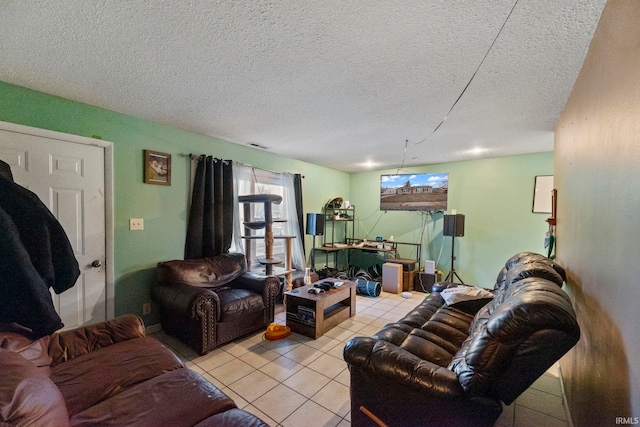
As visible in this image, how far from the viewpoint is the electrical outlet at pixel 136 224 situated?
2771mm

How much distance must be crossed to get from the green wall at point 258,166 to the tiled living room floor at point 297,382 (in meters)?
1.00

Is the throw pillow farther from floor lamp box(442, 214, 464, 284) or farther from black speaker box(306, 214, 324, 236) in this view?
black speaker box(306, 214, 324, 236)

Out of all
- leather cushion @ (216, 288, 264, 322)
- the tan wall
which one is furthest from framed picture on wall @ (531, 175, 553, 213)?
leather cushion @ (216, 288, 264, 322)

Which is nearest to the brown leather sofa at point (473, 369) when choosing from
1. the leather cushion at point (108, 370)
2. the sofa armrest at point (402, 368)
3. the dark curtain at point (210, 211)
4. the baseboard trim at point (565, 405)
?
the sofa armrest at point (402, 368)

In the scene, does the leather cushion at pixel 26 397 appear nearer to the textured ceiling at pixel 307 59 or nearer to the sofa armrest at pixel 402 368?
the sofa armrest at pixel 402 368

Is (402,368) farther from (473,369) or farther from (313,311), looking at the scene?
(313,311)

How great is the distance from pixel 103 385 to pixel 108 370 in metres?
0.13

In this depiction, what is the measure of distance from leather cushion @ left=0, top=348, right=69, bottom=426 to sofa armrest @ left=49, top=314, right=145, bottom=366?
77 cm

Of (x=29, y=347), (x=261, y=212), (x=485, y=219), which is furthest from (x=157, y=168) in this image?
(x=485, y=219)

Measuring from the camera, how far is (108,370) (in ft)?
4.76

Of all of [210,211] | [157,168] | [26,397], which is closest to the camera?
[26,397]

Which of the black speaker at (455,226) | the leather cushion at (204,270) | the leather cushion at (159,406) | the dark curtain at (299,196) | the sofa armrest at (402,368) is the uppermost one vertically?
the dark curtain at (299,196)

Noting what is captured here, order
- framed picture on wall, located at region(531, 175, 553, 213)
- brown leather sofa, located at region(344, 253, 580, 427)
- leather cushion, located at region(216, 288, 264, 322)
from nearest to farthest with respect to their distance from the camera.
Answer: brown leather sofa, located at region(344, 253, 580, 427), leather cushion, located at region(216, 288, 264, 322), framed picture on wall, located at region(531, 175, 553, 213)

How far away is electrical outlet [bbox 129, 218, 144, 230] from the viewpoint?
2771 mm
